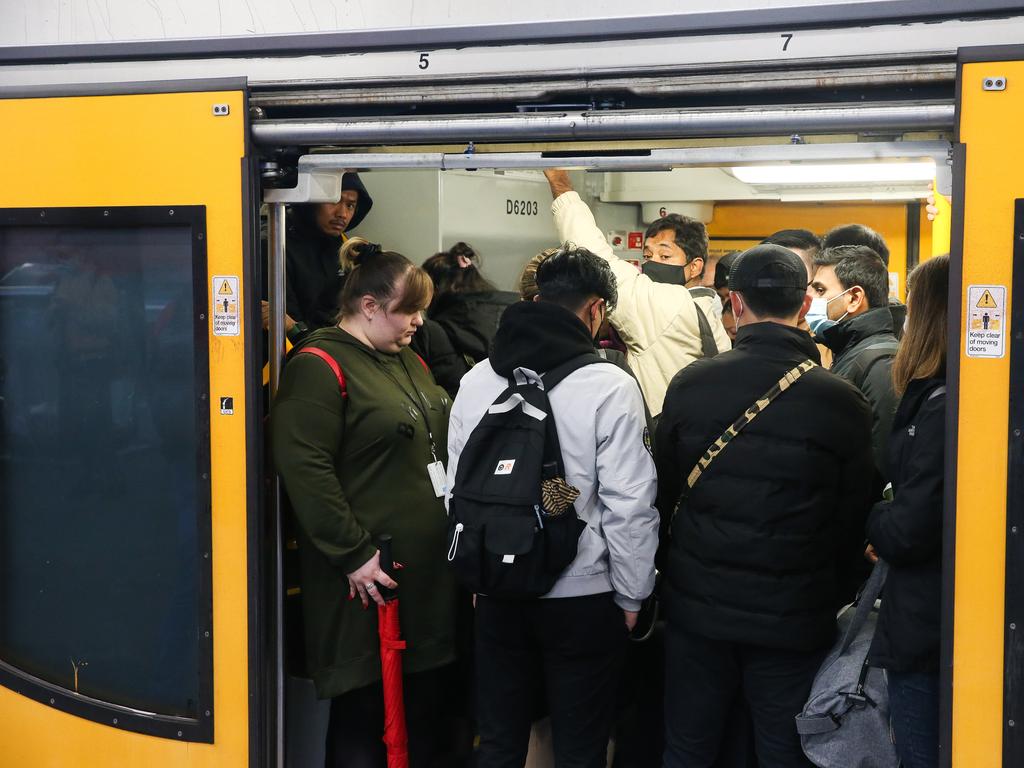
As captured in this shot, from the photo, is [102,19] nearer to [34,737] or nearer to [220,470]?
[220,470]

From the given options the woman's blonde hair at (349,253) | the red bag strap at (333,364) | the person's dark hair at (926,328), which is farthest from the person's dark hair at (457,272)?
the person's dark hair at (926,328)

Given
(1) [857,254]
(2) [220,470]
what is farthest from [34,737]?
(1) [857,254]

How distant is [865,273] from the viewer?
341 centimetres

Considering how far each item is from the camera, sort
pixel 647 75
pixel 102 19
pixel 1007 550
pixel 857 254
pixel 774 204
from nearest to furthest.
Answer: pixel 1007 550
pixel 647 75
pixel 102 19
pixel 857 254
pixel 774 204

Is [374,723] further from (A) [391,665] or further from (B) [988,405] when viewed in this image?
(B) [988,405]

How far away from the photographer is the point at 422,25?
8.42ft

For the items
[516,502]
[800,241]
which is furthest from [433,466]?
[800,241]

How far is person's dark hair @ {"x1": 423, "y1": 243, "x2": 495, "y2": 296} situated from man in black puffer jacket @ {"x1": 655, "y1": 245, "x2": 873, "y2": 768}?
1.31m

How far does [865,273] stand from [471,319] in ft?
4.32

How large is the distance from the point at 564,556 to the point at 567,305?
64 centimetres

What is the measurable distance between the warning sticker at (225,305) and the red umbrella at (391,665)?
2.26ft

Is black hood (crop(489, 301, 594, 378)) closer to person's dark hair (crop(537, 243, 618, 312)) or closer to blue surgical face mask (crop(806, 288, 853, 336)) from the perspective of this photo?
person's dark hair (crop(537, 243, 618, 312))

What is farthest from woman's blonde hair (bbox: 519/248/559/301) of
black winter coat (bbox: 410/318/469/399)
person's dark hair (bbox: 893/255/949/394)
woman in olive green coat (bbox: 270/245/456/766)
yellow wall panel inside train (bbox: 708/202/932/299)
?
yellow wall panel inside train (bbox: 708/202/932/299)

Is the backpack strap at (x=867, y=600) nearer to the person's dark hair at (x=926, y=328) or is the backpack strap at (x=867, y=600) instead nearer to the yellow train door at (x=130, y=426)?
the person's dark hair at (x=926, y=328)
